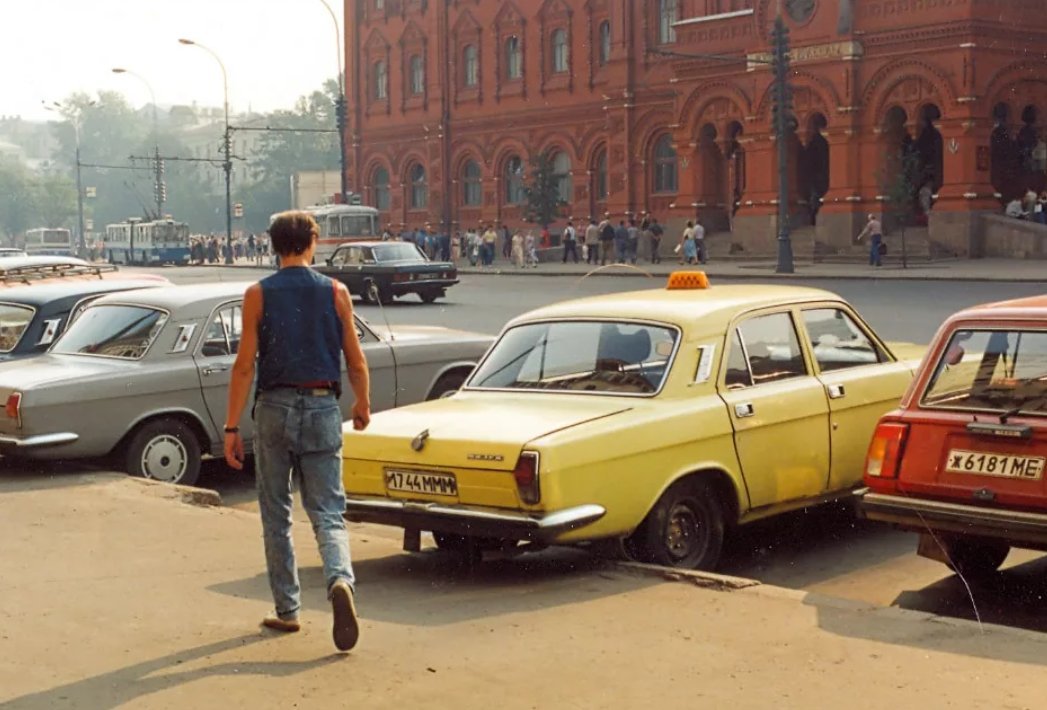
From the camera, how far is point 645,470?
299 inches

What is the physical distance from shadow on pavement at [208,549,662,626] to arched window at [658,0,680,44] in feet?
165

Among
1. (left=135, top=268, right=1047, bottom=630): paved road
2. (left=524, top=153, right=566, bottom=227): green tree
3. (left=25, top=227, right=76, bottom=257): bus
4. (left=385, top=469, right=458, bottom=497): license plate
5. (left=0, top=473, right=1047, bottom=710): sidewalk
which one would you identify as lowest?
(left=135, top=268, right=1047, bottom=630): paved road

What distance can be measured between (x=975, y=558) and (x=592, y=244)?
155 feet

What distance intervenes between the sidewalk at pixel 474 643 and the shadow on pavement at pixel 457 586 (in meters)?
0.02

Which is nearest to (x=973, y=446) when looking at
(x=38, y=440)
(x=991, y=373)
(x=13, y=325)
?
(x=991, y=373)

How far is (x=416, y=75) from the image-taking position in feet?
235

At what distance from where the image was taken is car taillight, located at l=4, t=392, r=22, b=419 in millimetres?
10617

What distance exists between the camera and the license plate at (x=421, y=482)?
755cm

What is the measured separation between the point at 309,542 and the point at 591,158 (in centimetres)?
5280

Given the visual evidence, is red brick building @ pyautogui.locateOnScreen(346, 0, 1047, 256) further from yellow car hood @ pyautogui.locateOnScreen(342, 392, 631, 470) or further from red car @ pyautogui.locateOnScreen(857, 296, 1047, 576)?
red car @ pyautogui.locateOnScreen(857, 296, 1047, 576)

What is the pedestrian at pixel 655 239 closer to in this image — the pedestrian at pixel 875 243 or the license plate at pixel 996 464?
the pedestrian at pixel 875 243

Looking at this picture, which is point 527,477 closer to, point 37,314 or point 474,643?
point 474,643

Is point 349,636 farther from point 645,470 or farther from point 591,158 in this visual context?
point 591,158

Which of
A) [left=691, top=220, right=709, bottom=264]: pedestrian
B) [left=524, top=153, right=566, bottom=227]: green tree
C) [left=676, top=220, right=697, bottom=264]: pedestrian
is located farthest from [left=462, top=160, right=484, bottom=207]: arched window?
[left=676, top=220, right=697, bottom=264]: pedestrian
